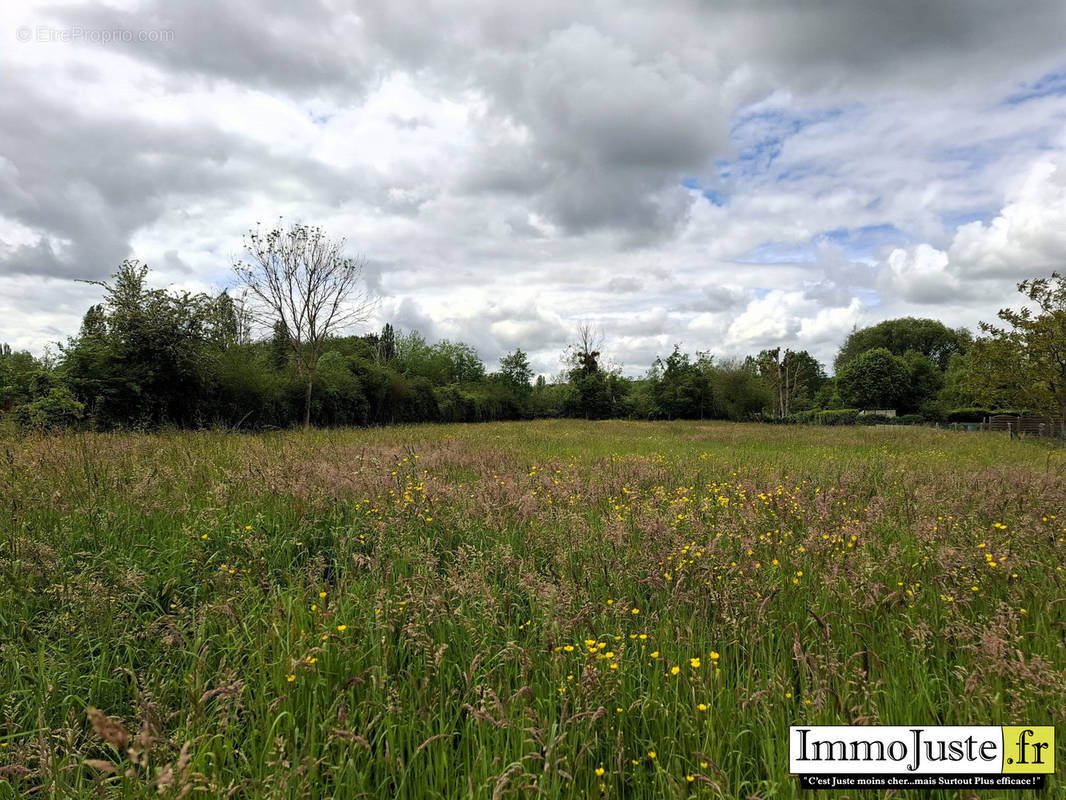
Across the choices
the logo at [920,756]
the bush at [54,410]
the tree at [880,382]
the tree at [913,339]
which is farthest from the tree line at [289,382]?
the tree at [913,339]

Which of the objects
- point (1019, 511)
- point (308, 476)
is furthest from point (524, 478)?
point (1019, 511)

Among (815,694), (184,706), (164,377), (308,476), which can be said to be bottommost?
(184,706)

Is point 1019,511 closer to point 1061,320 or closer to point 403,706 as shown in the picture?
point 403,706

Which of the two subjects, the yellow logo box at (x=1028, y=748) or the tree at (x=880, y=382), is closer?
the yellow logo box at (x=1028, y=748)

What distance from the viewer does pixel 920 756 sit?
2227 mm

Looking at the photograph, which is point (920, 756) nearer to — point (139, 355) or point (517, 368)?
point (139, 355)

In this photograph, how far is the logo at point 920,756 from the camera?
2096mm

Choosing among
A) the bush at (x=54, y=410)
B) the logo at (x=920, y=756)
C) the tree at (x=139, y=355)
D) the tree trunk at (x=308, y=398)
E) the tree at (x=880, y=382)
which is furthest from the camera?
the tree at (x=880, y=382)

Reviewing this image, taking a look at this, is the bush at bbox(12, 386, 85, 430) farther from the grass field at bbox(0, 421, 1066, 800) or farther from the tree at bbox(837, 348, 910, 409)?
the tree at bbox(837, 348, 910, 409)

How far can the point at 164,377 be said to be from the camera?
1838 centimetres

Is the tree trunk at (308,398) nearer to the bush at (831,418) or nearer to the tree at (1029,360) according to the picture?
the tree at (1029,360)

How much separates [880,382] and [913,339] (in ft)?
85.5

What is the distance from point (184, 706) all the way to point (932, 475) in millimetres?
10691

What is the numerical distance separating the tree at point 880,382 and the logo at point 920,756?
76.3 metres
